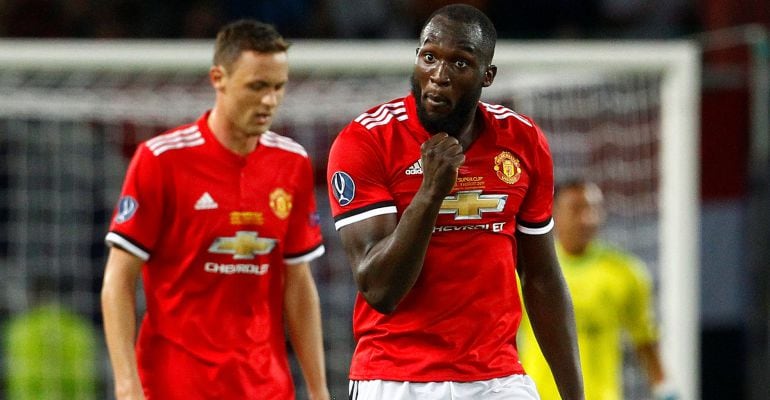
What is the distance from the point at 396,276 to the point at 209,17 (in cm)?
850

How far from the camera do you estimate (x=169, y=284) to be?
4836mm

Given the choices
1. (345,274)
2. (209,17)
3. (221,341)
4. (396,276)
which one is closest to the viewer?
(396,276)

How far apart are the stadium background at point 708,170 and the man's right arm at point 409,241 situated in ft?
18.1

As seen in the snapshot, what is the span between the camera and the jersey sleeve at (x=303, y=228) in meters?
5.07

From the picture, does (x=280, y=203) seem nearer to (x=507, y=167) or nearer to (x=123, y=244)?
(x=123, y=244)

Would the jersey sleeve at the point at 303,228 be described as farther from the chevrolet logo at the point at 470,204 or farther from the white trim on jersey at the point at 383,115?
the chevrolet logo at the point at 470,204

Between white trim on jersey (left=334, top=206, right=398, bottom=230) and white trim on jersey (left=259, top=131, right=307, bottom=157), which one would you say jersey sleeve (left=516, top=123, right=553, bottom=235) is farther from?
white trim on jersey (left=259, top=131, right=307, bottom=157)

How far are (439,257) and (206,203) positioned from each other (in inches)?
58.4

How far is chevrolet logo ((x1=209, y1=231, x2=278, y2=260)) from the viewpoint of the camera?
486 centimetres

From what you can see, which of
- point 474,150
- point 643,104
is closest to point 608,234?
point 643,104

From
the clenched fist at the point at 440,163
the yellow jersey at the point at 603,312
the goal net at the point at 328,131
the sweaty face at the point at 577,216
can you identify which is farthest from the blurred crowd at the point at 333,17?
the clenched fist at the point at 440,163

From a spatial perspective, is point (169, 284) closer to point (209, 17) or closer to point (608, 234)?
point (608, 234)

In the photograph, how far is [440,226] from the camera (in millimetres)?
3645

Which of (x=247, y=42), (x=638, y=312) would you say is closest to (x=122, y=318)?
(x=247, y=42)
